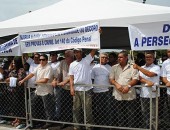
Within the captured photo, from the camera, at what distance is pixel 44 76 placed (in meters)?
6.73

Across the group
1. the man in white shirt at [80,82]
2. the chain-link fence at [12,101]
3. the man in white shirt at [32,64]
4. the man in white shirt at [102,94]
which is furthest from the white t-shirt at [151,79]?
the chain-link fence at [12,101]

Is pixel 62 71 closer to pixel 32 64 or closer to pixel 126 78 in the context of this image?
pixel 32 64

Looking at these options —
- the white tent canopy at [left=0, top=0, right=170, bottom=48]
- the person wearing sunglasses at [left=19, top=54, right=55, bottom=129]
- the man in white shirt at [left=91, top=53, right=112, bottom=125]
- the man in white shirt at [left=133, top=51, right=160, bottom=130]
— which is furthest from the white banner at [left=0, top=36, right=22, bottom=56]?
the man in white shirt at [left=133, top=51, right=160, bottom=130]

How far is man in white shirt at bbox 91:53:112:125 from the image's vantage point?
643cm

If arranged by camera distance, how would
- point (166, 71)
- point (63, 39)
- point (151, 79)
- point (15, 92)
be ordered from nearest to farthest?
point (151, 79) < point (166, 71) < point (63, 39) < point (15, 92)

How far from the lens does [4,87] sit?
7594mm

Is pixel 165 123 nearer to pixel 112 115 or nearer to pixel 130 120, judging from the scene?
pixel 130 120

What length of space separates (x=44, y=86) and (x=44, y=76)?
10.0 inches

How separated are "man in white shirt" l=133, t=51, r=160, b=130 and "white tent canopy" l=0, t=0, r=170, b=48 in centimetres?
123

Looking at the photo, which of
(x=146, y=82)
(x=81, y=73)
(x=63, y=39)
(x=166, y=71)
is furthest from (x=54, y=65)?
(x=166, y=71)

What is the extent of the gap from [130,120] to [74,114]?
1.24 m

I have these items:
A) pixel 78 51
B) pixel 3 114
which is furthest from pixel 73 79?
pixel 3 114

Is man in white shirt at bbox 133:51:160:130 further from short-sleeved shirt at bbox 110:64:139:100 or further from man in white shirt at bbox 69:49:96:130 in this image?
man in white shirt at bbox 69:49:96:130

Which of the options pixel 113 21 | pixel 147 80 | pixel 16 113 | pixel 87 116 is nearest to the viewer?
pixel 147 80
